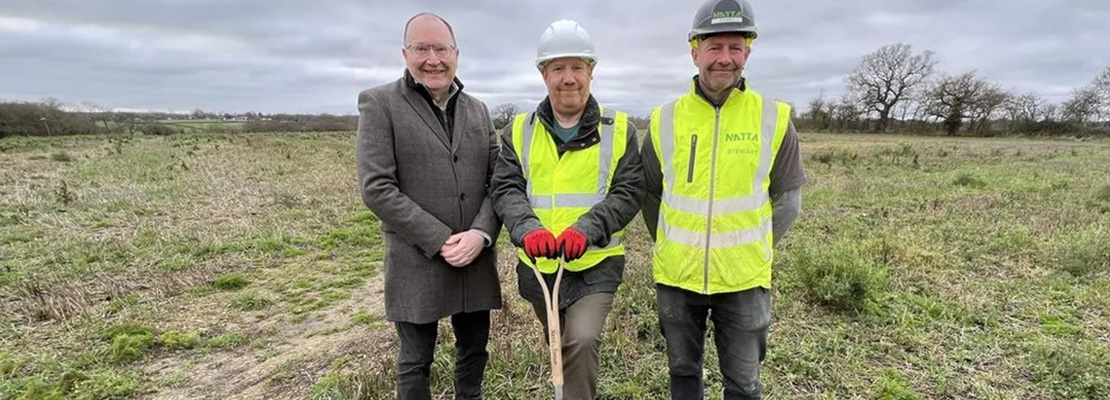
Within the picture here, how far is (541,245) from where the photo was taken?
93.8 inches

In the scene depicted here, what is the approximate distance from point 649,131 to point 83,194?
1429cm

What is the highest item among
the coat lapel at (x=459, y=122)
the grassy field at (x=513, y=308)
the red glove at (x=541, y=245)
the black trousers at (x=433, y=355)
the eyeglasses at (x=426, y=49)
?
the eyeglasses at (x=426, y=49)

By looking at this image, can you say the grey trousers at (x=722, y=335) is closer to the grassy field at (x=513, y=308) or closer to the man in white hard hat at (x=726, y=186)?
the man in white hard hat at (x=726, y=186)

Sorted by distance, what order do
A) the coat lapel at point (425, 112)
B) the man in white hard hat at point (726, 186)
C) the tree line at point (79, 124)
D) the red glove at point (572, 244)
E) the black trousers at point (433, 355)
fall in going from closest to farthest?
the red glove at point (572, 244) < the man in white hard hat at point (726, 186) < the coat lapel at point (425, 112) < the black trousers at point (433, 355) < the tree line at point (79, 124)

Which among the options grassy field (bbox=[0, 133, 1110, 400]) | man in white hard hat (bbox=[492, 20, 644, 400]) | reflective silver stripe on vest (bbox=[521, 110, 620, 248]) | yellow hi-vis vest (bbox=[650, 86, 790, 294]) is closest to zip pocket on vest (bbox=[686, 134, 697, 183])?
yellow hi-vis vest (bbox=[650, 86, 790, 294])

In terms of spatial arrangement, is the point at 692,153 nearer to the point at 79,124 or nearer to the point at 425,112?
the point at 425,112

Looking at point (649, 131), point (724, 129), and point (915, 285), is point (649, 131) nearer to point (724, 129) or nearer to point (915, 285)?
point (724, 129)

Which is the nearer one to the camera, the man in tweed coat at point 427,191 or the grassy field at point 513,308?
the man in tweed coat at point 427,191

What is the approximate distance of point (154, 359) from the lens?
447 centimetres

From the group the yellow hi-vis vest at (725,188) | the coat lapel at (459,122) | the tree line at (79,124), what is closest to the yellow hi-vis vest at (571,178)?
the yellow hi-vis vest at (725,188)

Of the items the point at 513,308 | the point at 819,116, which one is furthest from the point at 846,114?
the point at 513,308

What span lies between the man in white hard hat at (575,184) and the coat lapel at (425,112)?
0.40m

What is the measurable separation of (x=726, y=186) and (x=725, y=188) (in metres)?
0.01

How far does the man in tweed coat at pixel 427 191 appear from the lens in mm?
2693
